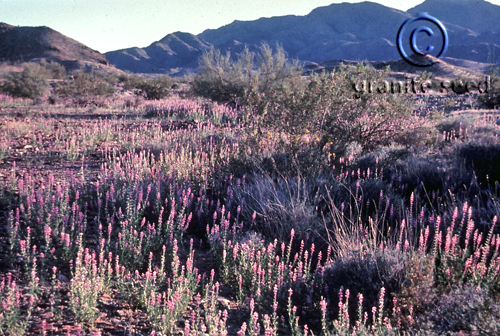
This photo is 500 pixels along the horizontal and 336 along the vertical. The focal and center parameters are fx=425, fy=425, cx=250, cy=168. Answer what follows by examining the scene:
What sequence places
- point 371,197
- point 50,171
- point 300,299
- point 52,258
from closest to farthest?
1. point 300,299
2. point 52,258
3. point 371,197
4. point 50,171

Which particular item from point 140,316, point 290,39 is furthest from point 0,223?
point 290,39

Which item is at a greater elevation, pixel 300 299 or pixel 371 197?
pixel 371 197

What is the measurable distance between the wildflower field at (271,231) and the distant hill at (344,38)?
119227 mm

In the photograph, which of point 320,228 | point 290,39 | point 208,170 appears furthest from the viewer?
point 290,39

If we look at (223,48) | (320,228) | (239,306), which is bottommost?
(239,306)

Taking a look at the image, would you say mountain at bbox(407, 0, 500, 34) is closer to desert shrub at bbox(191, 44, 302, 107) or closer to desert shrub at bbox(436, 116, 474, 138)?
desert shrub at bbox(191, 44, 302, 107)

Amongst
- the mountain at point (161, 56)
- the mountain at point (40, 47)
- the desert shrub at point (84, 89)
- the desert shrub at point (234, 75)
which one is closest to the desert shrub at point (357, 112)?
the desert shrub at point (234, 75)

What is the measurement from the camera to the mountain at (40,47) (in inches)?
3007

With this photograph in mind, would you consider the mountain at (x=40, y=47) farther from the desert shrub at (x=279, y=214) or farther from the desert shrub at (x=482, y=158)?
the desert shrub at (x=279, y=214)

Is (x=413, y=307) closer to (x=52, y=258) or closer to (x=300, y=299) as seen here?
(x=300, y=299)

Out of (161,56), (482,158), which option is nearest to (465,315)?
(482,158)

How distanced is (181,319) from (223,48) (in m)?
163

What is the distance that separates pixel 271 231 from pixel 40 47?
88.9 meters

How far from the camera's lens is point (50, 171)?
24.3 ft
